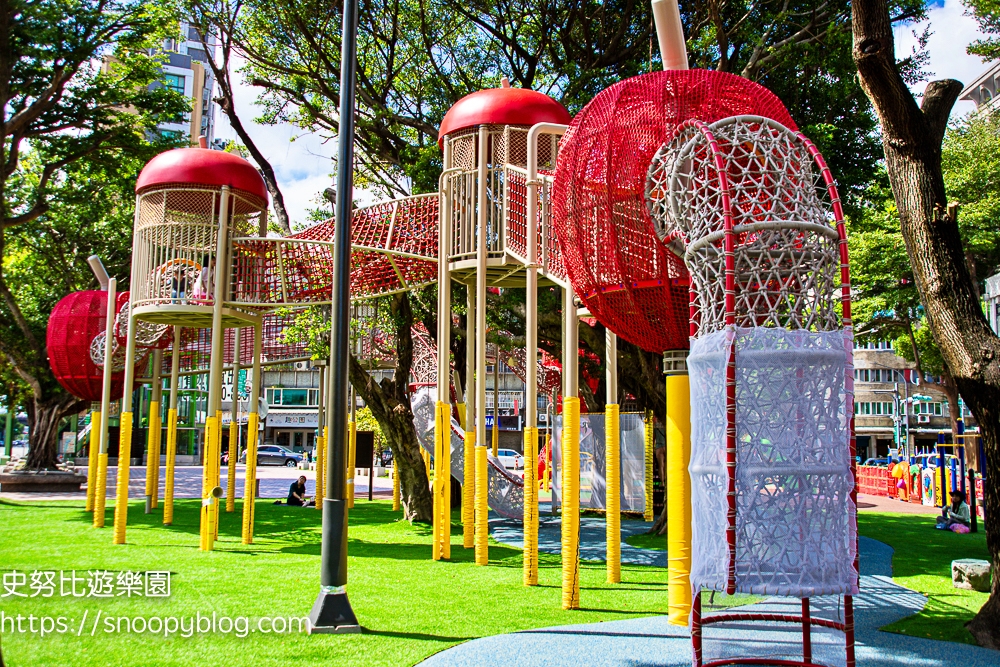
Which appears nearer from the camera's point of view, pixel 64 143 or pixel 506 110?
pixel 506 110

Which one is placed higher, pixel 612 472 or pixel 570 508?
pixel 612 472

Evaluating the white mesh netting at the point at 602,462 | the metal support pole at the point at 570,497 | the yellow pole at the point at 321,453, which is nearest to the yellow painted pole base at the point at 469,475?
the metal support pole at the point at 570,497

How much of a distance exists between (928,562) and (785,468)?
9685mm

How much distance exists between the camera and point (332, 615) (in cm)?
737

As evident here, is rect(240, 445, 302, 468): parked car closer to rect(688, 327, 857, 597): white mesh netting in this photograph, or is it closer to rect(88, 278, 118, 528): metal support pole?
rect(88, 278, 118, 528): metal support pole

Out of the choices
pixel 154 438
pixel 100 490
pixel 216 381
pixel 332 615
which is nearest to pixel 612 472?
pixel 332 615

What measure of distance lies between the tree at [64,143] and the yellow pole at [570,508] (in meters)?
11.7

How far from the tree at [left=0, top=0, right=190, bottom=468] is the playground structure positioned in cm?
554

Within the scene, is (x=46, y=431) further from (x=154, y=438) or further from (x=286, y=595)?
(x=286, y=595)

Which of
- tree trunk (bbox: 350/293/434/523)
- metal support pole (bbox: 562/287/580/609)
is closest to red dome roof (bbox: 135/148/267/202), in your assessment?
tree trunk (bbox: 350/293/434/523)

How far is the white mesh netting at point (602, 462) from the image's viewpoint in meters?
18.9

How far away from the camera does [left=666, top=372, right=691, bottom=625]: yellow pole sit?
7793 millimetres

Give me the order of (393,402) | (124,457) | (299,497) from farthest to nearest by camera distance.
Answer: (299,497), (393,402), (124,457)

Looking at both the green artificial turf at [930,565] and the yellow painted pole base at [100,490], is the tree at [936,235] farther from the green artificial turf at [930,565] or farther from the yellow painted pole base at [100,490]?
the yellow painted pole base at [100,490]
